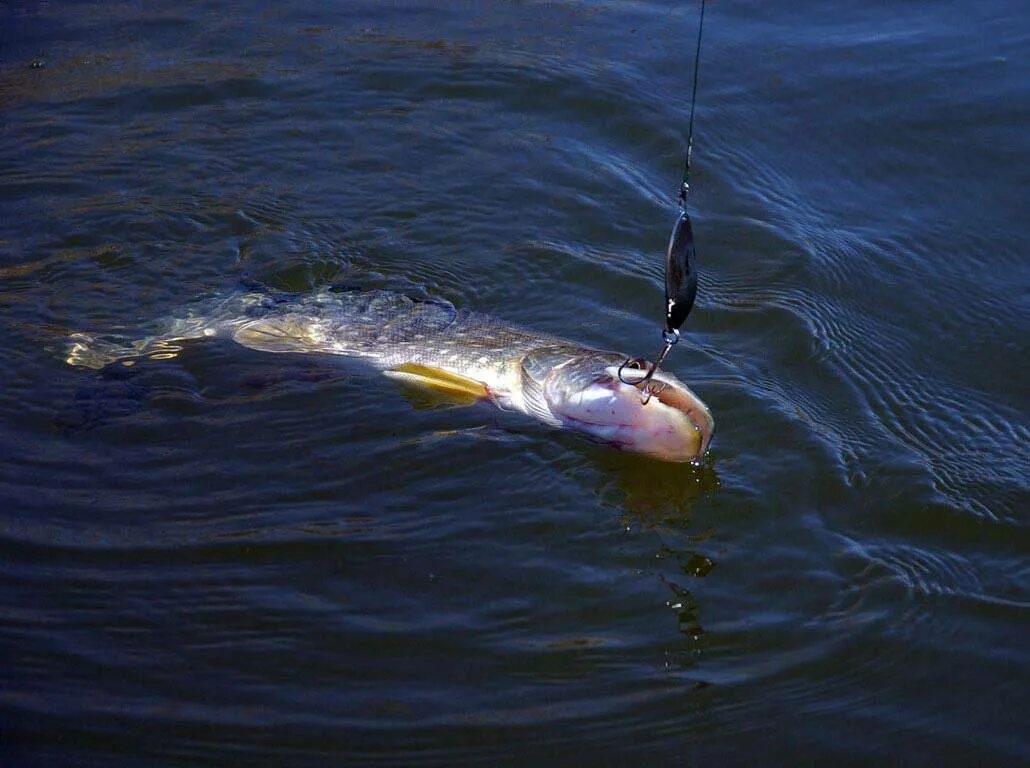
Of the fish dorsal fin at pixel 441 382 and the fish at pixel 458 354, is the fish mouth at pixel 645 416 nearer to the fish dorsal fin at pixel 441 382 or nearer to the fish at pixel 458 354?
the fish at pixel 458 354

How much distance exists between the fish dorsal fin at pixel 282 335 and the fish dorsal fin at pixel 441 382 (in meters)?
0.48

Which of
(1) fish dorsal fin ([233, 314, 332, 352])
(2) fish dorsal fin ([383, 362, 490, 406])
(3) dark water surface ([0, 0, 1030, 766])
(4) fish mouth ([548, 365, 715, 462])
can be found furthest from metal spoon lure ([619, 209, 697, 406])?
(1) fish dorsal fin ([233, 314, 332, 352])

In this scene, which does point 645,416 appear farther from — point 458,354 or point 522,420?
point 458,354

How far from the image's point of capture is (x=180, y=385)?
6.02m

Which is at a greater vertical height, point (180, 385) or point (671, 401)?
point (671, 401)

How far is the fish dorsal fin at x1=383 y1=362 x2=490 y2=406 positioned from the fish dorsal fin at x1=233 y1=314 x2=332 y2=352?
0.48 metres

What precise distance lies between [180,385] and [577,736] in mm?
2913

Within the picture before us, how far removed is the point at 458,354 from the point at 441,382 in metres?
0.16

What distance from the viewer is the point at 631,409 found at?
5191mm

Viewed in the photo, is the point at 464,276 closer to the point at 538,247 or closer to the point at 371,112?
the point at 538,247

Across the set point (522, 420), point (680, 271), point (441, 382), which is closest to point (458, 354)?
point (441, 382)

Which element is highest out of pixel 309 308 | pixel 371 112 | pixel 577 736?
pixel 371 112

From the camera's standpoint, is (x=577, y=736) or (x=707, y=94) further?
(x=707, y=94)

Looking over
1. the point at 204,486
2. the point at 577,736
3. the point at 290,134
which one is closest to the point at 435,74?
the point at 290,134
